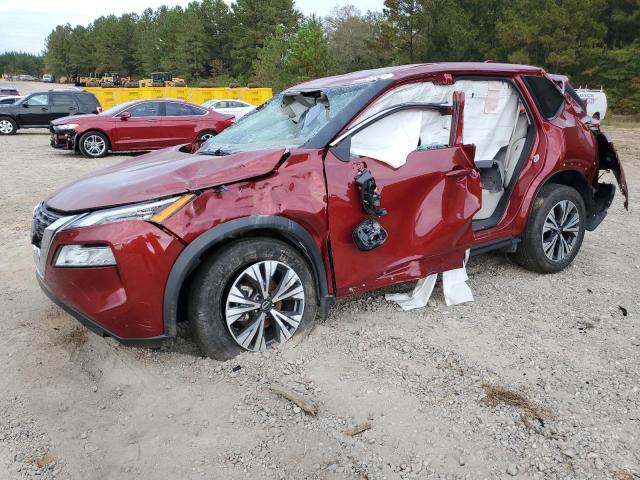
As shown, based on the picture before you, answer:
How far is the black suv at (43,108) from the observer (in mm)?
17844

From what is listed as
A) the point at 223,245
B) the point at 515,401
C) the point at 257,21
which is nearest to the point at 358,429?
the point at 515,401

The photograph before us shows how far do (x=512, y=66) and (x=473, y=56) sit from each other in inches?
1617

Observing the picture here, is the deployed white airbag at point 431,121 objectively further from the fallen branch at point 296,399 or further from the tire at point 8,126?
the tire at point 8,126

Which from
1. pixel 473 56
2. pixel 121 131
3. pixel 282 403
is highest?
pixel 473 56

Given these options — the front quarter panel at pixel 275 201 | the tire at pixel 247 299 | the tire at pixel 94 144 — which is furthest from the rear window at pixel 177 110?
the tire at pixel 247 299

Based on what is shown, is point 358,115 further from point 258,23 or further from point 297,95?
point 258,23

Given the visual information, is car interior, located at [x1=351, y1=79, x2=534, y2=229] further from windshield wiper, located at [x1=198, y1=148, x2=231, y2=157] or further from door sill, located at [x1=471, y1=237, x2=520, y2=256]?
windshield wiper, located at [x1=198, y1=148, x2=231, y2=157]

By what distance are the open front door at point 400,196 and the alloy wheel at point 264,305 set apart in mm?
325

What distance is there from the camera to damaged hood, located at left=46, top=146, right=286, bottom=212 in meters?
2.87

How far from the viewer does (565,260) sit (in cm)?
464

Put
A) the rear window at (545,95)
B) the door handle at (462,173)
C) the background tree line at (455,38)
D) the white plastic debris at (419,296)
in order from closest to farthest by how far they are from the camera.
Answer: the door handle at (462,173) → the white plastic debris at (419,296) → the rear window at (545,95) → the background tree line at (455,38)

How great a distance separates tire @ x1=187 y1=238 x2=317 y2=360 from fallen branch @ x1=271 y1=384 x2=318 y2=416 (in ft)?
1.08

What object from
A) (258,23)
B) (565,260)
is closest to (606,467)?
(565,260)

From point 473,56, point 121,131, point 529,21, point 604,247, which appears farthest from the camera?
point 473,56
